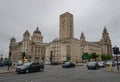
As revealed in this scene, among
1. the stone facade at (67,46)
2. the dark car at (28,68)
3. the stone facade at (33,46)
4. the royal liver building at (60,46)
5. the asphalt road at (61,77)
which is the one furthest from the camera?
the stone facade at (33,46)

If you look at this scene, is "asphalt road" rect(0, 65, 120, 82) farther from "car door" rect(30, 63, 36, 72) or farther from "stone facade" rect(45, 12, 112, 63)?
"stone facade" rect(45, 12, 112, 63)

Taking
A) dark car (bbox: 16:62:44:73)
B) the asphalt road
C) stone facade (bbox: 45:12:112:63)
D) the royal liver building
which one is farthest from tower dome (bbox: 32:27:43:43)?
the asphalt road

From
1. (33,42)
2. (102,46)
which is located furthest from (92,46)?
(33,42)

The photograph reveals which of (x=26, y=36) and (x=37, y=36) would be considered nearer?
(x=26, y=36)

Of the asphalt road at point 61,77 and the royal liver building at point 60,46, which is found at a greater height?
the royal liver building at point 60,46

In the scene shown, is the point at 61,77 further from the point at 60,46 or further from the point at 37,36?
the point at 37,36

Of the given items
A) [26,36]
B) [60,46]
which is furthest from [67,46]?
[26,36]

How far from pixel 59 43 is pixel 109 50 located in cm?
7939

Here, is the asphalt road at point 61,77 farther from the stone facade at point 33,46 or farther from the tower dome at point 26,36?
the tower dome at point 26,36

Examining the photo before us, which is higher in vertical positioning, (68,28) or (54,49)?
(68,28)

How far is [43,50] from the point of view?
537 ft

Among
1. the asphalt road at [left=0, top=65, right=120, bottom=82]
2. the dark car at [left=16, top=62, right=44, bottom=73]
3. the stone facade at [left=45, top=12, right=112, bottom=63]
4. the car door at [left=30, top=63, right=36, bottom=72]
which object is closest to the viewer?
the asphalt road at [left=0, top=65, right=120, bottom=82]

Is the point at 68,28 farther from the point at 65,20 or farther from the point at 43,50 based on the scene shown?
the point at 43,50

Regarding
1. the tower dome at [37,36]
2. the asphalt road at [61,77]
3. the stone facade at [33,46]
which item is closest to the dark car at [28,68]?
the asphalt road at [61,77]
